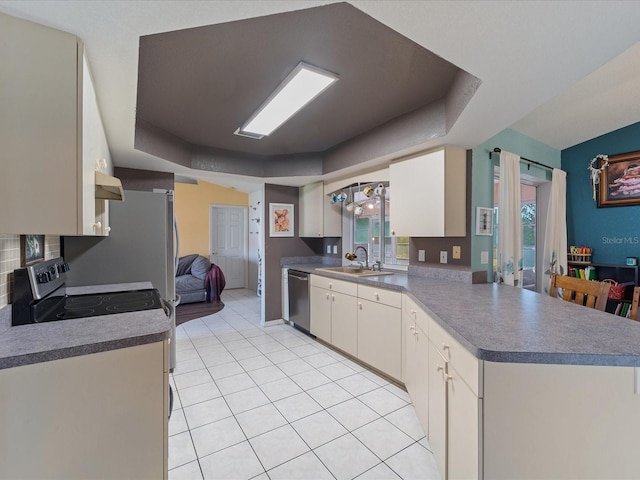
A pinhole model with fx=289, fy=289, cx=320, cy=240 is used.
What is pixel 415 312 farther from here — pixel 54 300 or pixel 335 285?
pixel 54 300

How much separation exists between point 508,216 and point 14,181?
3.22 m

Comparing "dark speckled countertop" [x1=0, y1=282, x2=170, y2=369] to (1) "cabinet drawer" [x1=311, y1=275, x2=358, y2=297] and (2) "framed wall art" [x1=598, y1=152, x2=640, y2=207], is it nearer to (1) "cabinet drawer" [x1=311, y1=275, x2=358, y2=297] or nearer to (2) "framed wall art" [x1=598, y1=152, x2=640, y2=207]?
(1) "cabinet drawer" [x1=311, y1=275, x2=358, y2=297]

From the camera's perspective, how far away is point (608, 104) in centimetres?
262

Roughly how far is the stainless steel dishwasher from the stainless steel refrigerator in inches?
60.5

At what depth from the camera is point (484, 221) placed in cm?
A: 260

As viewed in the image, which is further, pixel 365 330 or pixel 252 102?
pixel 365 330

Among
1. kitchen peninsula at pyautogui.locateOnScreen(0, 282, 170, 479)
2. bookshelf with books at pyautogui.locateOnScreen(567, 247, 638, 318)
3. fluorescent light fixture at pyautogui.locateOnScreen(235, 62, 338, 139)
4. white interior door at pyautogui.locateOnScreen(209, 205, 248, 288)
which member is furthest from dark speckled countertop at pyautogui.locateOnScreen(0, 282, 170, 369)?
white interior door at pyautogui.locateOnScreen(209, 205, 248, 288)

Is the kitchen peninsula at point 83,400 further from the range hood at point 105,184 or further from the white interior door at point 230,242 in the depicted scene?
the white interior door at point 230,242

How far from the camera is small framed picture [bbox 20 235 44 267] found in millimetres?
1504

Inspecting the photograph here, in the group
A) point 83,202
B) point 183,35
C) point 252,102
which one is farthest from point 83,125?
point 252,102

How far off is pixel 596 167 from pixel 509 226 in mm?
1729

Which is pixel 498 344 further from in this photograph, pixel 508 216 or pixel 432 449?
pixel 508 216

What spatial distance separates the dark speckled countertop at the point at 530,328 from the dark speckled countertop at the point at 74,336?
129cm

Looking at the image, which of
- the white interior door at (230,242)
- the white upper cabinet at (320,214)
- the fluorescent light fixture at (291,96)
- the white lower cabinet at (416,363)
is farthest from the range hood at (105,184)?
the white interior door at (230,242)
